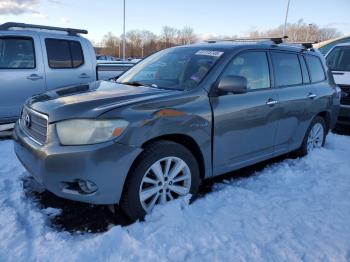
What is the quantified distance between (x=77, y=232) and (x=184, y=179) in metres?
1.12

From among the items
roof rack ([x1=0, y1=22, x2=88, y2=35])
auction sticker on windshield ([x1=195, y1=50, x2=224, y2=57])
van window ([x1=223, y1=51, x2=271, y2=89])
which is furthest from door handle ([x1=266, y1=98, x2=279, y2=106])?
roof rack ([x1=0, y1=22, x2=88, y2=35])

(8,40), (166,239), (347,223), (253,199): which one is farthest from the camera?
(8,40)

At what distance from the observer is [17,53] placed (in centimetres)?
631

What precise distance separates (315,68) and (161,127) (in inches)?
131

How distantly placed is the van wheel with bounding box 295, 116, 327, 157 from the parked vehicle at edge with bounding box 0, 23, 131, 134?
14.2 feet

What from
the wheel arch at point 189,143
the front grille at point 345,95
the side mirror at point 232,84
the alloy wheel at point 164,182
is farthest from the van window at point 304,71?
the front grille at point 345,95

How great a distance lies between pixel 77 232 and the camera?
10.2ft

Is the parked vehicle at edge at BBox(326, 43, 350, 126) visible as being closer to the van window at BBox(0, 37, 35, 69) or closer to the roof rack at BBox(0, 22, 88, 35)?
the roof rack at BBox(0, 22, 88, 35)

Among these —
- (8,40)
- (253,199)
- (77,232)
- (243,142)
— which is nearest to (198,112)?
(243,142)

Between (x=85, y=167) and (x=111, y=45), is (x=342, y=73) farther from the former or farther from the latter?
(x=111, y=45)

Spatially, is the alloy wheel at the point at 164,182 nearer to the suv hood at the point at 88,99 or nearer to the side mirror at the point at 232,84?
the suv hood at the point at 88,99

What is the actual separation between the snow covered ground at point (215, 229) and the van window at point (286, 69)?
1.35m

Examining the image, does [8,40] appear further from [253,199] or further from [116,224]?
[253,199]

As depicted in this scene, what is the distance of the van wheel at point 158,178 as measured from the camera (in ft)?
10.3
